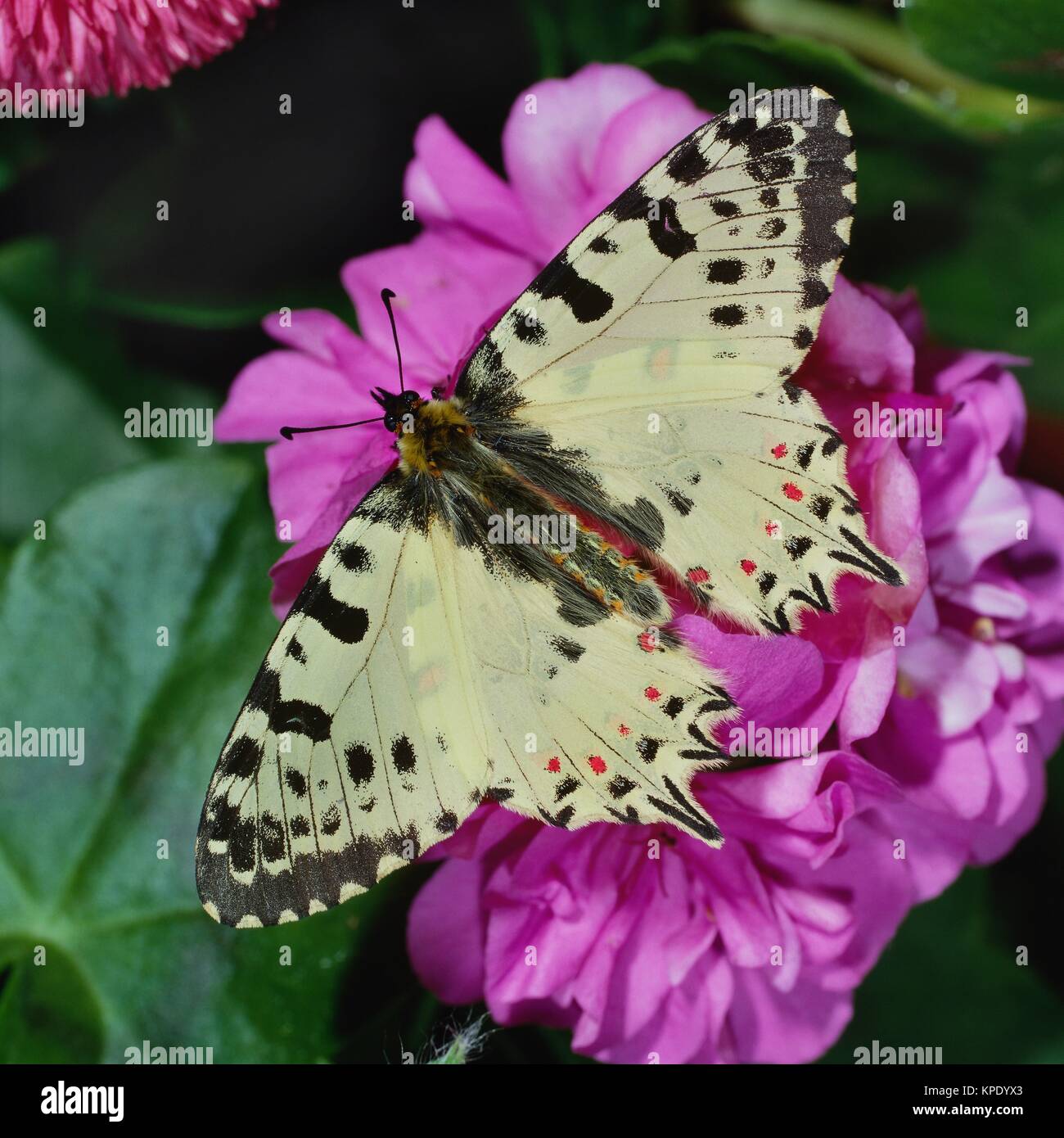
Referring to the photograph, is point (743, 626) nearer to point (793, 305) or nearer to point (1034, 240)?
point (793, 305)

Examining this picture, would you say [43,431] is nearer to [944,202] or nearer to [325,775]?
[325,775]

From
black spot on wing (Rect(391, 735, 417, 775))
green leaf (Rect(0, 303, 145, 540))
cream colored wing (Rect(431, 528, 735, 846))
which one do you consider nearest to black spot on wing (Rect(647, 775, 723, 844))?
cream colored wing (Rect(431, 528, 735, 846))

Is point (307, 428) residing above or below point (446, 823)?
above

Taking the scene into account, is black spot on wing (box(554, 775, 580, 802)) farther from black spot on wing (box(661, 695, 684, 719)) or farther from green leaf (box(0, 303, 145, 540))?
green leaf (box(0, 303, 145, 540))

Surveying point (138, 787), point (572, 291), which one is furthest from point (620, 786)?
point (138, 787)
